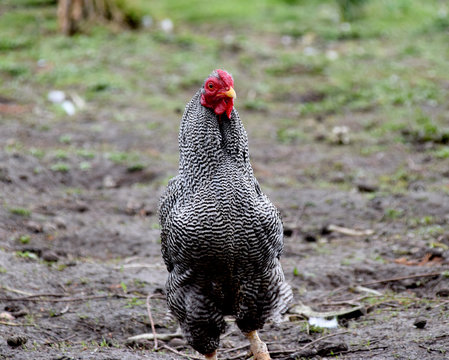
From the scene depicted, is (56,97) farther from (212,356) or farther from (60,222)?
(212,356)

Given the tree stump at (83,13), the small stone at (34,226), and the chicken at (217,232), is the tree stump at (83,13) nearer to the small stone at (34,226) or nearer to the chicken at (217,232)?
the small stone at (34,226)

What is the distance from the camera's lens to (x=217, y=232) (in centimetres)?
391

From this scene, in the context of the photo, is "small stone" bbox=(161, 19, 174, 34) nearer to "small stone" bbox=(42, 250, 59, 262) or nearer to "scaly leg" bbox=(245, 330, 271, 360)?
"small stone" bbox=(42, 250, 59, 262)

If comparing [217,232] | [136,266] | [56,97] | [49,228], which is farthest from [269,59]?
[217,232]

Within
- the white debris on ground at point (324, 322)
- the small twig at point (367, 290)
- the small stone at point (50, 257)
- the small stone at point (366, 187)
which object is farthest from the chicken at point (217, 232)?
the small stone at point (366, 187)

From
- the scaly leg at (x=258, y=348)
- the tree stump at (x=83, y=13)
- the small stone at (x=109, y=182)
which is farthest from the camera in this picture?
the tree stump at (x=83, y=13)

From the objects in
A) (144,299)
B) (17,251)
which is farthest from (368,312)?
(17,251)

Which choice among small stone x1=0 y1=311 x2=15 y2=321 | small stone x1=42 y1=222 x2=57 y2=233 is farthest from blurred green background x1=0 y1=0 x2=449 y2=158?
small stone x1=0 y1=311 x2=15 y2=321

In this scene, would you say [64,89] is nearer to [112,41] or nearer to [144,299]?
[112,41]

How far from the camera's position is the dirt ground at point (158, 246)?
4703 millimetres

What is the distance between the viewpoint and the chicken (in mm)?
3949

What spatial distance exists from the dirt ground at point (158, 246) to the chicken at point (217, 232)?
506 mm

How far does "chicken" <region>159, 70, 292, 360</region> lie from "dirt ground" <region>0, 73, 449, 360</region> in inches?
19.9

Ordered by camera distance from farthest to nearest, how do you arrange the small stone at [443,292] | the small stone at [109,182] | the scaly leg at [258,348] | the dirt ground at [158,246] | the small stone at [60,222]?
1. the small stone at [109,182]
2. the small stone at [60,222]
3. the small stone at [443,292]
4. the dirt ground at [158,246]
5. the scaly leg at [258,348]
